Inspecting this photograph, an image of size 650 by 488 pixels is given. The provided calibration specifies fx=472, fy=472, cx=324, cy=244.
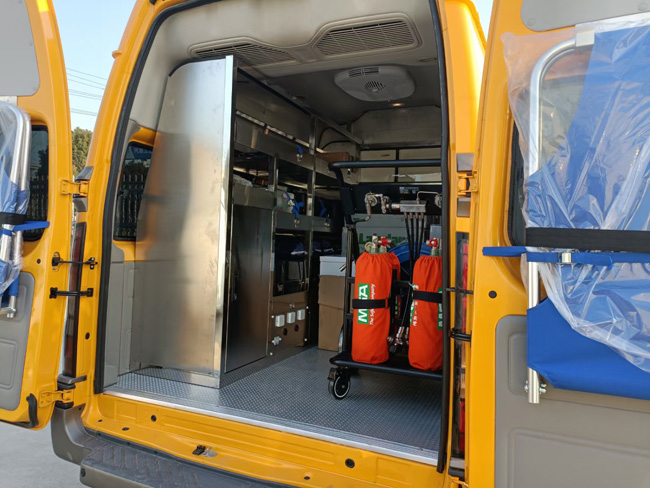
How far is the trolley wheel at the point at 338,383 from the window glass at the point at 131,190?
5.43 ft

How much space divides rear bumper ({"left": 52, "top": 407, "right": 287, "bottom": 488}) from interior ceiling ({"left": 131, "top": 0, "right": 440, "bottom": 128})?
5.78 ft

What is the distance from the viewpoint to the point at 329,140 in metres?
5.35

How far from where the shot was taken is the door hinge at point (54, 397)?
7.13 feet

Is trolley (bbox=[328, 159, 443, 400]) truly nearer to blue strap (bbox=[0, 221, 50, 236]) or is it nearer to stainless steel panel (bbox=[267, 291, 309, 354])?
stainless steel panel (bbox=[267, 291, 309, 354])

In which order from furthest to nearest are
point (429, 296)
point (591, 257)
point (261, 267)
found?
point (261, 267)
point (429, 296)
point (591, 257)

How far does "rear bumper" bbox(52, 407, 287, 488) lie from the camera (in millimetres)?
1981

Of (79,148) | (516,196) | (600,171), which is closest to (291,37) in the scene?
(516,196)

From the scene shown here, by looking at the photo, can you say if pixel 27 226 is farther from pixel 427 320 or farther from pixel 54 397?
pixel 427 320

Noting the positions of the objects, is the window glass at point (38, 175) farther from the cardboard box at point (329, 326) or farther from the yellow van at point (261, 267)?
the cardboard box at point (329, 326)

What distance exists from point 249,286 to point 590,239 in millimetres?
2743

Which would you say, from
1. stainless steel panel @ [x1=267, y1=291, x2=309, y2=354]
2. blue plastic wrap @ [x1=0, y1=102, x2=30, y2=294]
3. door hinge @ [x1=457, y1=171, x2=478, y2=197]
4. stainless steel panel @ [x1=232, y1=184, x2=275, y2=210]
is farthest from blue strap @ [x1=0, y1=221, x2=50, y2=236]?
stainless steel panel @ [x1=267, y1=291, x2=309, y2=354]

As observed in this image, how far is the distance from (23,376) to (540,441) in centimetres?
215

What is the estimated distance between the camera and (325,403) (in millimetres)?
2824

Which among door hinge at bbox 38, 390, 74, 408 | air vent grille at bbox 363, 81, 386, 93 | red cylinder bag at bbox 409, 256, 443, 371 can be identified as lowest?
door hinge at bbox 38, 390, 74, 408
